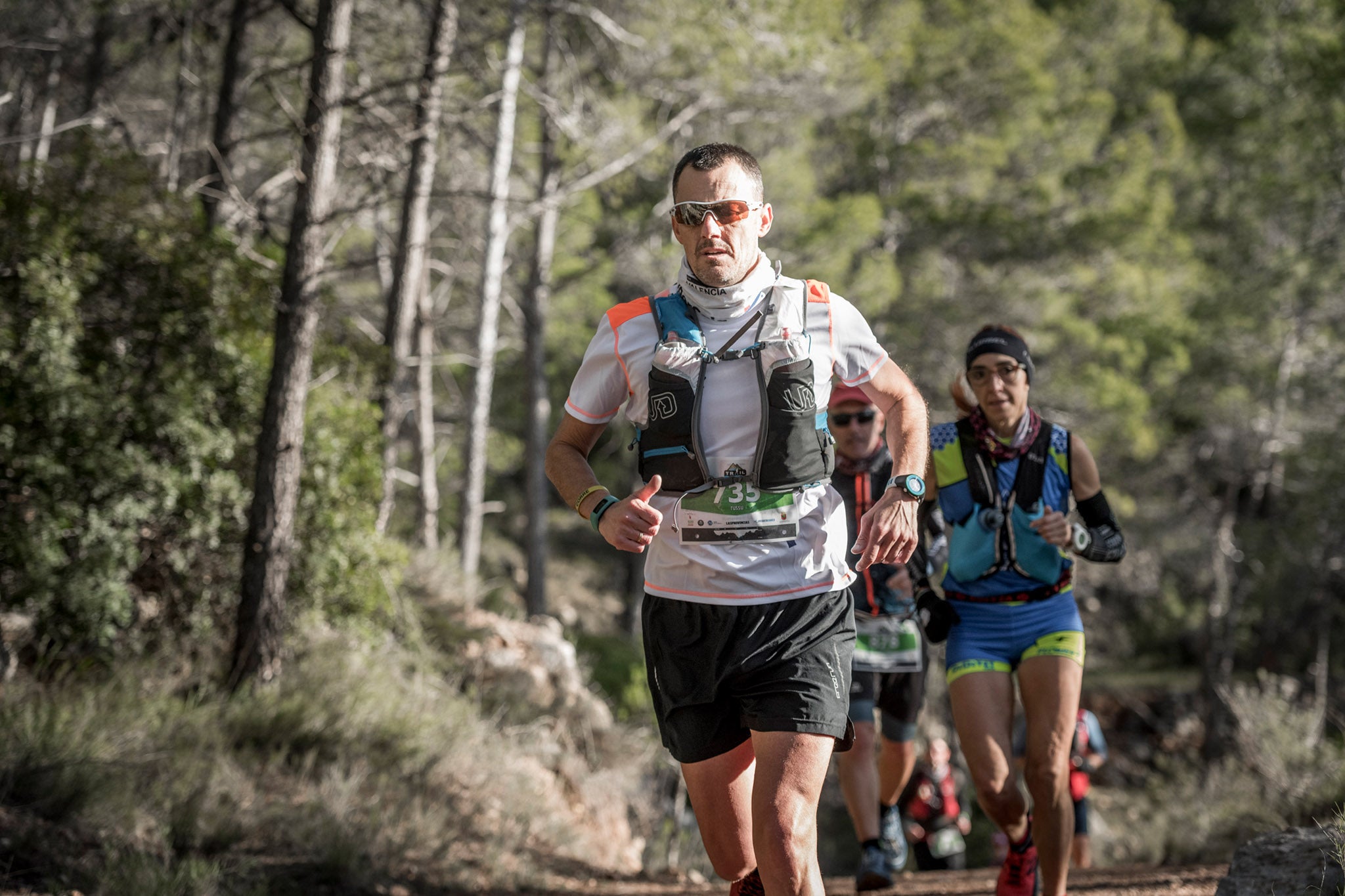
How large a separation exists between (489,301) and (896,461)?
1066 cm

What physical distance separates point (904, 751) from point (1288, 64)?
15.9m

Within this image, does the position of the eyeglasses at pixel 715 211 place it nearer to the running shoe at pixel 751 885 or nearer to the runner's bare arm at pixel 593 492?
the runner's bare arm at pixel 593 492

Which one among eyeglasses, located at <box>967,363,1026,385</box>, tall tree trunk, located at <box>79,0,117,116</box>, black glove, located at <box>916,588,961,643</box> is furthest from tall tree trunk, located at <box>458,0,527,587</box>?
eyeglasses, located at <box>967,363,1026,385</box>

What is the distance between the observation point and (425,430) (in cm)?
1491

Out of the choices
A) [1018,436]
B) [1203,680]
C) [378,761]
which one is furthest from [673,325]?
[1203,680]

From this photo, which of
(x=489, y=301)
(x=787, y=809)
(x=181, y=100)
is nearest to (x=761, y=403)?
(x=787, y=809)

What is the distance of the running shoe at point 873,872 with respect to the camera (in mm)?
4828

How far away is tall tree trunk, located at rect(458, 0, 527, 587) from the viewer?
39.7 ft

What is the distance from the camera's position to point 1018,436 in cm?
421

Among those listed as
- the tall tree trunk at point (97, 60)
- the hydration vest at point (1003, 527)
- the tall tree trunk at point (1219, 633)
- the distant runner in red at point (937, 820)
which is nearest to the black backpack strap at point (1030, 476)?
the hydration vest at point (1003, 527)

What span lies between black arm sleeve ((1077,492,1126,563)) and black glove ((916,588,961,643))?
1.76 feet

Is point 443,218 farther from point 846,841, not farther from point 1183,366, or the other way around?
point 1183,366

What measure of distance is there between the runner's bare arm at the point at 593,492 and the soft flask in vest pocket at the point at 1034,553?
1.81 metres

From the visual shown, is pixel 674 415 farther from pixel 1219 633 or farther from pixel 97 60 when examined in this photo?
pixel 1219 633
